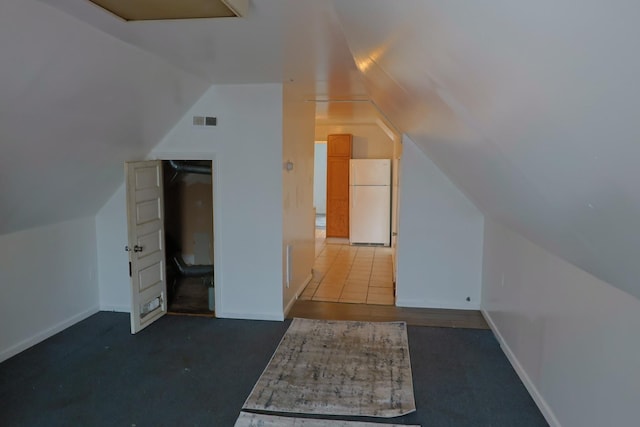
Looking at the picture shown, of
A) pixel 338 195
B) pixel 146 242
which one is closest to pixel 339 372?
pixel 146 242

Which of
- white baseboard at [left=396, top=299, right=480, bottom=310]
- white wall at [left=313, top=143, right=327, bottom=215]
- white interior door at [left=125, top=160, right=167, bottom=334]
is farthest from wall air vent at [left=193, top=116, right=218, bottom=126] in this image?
white wall at [left=313, top=143, right=327, bottom=215]

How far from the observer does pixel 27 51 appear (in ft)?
8.02

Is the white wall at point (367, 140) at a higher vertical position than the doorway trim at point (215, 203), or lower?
higher

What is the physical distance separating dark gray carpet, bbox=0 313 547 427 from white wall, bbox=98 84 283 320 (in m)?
0.35

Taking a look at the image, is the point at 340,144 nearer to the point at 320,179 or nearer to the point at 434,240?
the point at 320,179

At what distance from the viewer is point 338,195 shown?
9.41m

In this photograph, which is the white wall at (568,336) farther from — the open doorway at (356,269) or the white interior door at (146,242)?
the white interior door at (146,242)

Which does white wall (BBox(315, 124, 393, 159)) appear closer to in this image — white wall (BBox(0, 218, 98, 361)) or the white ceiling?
the white ceiling

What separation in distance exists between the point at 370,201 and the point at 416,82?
692cm

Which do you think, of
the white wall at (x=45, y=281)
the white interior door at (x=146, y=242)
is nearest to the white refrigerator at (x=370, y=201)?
the white interior door at (x=146, y=242)

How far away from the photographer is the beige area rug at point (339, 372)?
10.4ft

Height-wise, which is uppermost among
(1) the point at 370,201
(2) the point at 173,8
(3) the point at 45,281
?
(2) the point at 173,8

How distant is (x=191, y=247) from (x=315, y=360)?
8.31 ft

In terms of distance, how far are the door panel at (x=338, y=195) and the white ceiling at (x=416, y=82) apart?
169 inches
